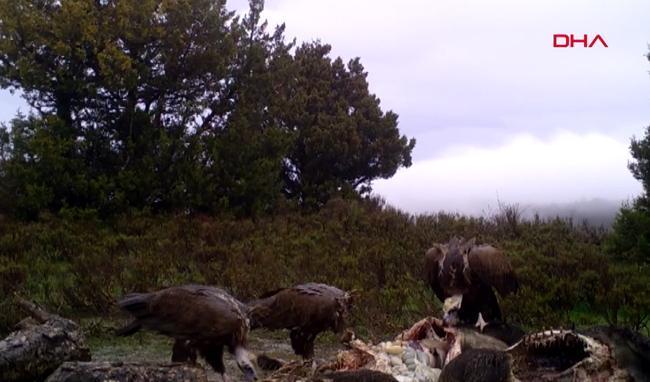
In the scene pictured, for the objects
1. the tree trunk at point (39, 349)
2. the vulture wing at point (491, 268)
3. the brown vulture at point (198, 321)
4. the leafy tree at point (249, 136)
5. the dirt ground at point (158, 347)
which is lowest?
the dirt ground at point (158, 347)

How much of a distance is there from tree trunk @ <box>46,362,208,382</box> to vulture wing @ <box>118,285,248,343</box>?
0.89 ft

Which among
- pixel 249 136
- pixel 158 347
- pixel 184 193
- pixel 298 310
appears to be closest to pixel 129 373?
pixel 298 310

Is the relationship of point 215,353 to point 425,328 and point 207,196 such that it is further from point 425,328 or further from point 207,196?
point 207,196

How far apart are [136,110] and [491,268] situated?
49.9ft

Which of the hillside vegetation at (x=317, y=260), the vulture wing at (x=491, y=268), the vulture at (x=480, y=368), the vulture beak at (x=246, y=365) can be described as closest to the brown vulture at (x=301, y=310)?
the vulture beak at (x=246, y=365)

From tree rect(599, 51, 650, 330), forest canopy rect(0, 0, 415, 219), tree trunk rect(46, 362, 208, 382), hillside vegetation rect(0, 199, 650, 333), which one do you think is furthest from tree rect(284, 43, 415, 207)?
tree trunk rect(46, 362, 208, 382)

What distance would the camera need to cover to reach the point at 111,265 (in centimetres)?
1322

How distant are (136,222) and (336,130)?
1271cm

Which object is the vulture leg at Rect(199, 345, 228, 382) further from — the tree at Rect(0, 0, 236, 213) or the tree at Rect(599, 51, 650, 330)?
the tree at Rect(0, 0, 236, 213)

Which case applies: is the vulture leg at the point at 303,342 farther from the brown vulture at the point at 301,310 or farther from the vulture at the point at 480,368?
the vulture at the point at 480,368

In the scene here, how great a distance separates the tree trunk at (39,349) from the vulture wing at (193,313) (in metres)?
1.16

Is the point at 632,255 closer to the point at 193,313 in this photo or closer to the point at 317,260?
the point at 317,260

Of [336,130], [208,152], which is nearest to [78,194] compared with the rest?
[208,152]

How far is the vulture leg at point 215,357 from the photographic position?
5164 millimetres
